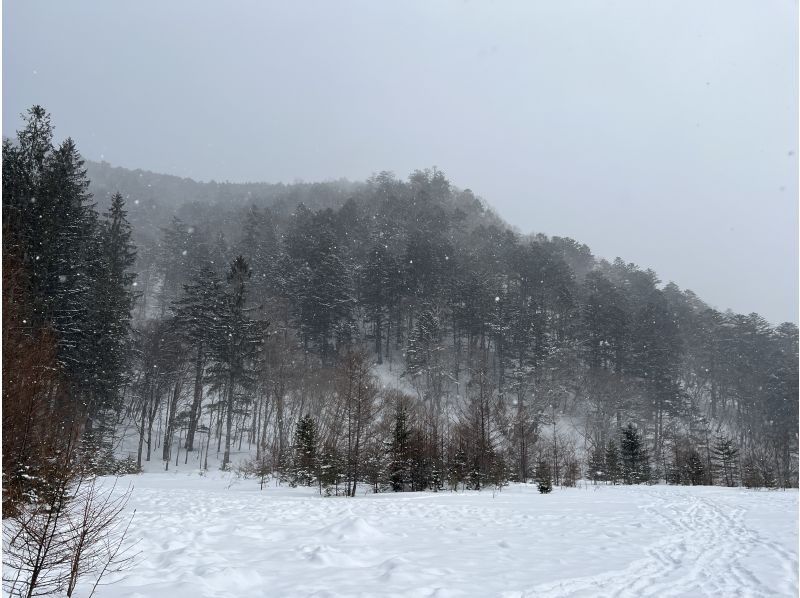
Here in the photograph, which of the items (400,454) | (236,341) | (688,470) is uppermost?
(236,341)

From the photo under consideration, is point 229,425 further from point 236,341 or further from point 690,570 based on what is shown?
point 690,570

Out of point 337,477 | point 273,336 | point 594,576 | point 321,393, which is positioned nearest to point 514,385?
point 321,393

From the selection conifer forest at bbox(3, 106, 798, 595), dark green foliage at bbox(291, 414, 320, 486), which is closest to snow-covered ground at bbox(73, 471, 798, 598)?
conifer forest at bbox(3, 106, 798, 595)

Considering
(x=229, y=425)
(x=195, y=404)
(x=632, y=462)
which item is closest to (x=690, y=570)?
(x=632, y=462)

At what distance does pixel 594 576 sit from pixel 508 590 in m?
1.75

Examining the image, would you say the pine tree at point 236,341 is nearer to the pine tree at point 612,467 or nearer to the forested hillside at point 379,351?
the forested hillside at point 379,351

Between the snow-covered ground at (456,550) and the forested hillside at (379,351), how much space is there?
497 centimetres

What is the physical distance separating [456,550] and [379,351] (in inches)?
1705

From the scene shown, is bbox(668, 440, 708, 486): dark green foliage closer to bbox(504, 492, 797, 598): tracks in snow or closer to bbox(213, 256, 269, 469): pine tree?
bbox(504, 492, 797, 598): tracks in snow

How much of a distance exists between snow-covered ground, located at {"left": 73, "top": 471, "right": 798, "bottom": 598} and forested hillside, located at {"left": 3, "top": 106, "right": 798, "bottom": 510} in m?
4.97

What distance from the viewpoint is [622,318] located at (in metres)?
55.3

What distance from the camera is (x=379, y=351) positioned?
52562 mm

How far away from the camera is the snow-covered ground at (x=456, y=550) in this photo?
6.90m

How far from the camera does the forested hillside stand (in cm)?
2517
